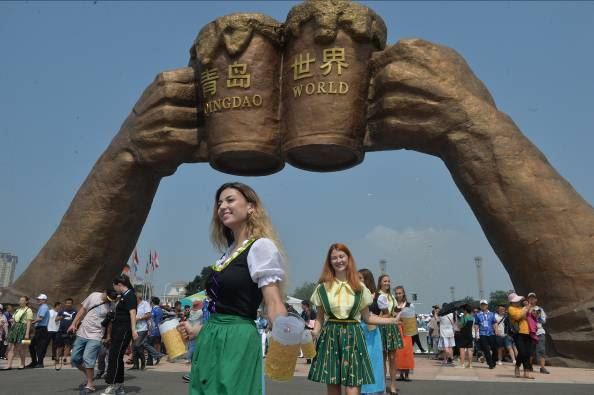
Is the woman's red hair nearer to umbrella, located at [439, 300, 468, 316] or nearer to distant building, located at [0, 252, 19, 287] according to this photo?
umbrella, located at [439, 300, 468, 316]

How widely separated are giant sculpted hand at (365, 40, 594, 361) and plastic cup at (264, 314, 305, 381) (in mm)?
8784

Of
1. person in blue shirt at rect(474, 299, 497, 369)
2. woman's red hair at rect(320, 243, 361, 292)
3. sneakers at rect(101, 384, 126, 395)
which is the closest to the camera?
woman's red hair at rect(320, 243, 361, 292)

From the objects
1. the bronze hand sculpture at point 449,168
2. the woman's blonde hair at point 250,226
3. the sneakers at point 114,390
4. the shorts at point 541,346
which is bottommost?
the sneakers at point 114,390

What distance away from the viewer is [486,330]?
11227mm

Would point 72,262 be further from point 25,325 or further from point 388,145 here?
point 388,145

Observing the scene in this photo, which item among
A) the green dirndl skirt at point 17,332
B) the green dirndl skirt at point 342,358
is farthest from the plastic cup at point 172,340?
the green dirndl skirt at point 17,332

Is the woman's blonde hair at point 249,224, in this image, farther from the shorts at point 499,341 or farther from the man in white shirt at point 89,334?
the shorts at point 499,341

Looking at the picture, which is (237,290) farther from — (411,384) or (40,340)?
(40,340)

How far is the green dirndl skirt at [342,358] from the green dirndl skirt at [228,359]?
2065 mm

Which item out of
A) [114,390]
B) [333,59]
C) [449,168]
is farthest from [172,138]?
[114,390]

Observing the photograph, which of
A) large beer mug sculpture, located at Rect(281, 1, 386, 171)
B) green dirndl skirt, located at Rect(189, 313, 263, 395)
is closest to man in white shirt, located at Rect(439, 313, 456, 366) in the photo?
large beer mug sculpture, located at Rect(281, 1, 386, 171)

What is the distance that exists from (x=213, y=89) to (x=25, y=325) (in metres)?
6.08

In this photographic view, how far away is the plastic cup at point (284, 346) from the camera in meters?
2.29

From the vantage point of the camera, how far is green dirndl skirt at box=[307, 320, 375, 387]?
438cm
